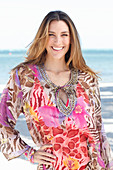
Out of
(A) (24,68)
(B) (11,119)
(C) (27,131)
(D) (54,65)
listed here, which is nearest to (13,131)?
(B) (11,119)

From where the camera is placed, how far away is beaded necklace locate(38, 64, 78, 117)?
2204 mm

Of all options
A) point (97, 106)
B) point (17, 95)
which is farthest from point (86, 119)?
point (17, 95)

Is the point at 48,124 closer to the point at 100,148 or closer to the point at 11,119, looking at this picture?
the point at 11,119

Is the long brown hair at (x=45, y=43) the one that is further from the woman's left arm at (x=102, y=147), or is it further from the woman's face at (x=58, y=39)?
the woman's left arm at (x=102, y=147)

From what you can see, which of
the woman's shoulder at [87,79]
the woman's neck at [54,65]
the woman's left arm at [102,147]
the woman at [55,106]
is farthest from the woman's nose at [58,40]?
the woman's left arm at [102,147]

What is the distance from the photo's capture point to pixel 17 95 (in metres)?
2.19

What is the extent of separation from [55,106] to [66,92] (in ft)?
0.44

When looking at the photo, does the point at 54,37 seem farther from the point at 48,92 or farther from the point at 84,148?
the point at 84,148

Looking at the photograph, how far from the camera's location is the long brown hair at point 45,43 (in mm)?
2316

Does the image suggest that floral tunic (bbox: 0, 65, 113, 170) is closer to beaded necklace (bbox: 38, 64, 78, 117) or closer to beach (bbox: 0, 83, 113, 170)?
beaded necklace (bbox: 38, 64, 78, 117)

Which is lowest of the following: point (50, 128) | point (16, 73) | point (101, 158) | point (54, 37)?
point (101, 158)

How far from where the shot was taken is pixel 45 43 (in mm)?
2316

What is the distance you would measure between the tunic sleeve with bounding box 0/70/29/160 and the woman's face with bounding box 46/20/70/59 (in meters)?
0.30

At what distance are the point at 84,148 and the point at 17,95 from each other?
19.9 inches
